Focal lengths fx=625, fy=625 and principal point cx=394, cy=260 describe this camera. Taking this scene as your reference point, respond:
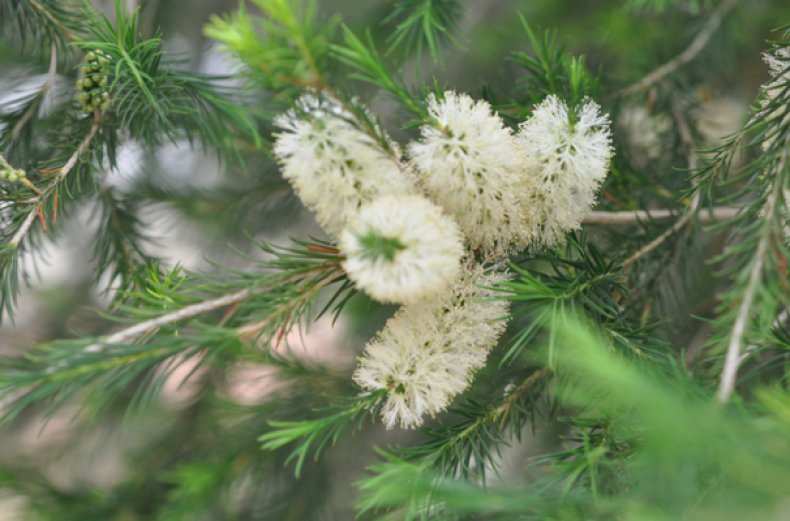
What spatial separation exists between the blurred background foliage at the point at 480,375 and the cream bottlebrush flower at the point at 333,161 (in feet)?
0.16

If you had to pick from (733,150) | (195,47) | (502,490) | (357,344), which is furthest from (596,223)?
(195,47)

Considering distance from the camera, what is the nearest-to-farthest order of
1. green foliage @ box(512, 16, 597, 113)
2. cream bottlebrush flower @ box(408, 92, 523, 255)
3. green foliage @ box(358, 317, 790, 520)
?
1. green foliage @ box(358, 317, 790, 520)
2. cream bottlebrush flower @ box(408, 92, 523, 255)
3. green foliage @ box(512, 16, 597, 113)

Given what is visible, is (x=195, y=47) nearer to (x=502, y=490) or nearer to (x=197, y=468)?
(x=197, y=468)

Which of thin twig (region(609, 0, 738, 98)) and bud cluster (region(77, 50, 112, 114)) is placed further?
thin twig (region(609, 0, 738, 98))

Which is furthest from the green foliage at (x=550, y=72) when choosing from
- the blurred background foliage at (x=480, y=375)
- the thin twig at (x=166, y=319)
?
the thin twig at (x=166, y=319)

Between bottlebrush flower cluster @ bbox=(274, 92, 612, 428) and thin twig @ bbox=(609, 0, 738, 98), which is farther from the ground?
thin twig @ bbox=(609, 0, 738, 98)

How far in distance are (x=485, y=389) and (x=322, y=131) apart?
0.91 ft

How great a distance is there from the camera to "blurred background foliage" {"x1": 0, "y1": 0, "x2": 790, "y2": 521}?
27 cm

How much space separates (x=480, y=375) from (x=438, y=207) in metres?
0.21

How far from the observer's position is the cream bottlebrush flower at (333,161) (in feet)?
1.05

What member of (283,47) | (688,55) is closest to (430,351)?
(283,47)

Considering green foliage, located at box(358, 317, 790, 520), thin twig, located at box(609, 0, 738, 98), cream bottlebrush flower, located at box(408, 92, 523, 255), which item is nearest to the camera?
green foliage, located at box(358, 317, 790, 520)

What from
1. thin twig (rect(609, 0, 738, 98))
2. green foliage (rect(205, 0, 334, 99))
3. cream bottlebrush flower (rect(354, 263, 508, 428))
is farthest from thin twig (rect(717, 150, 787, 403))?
thin twig (rect(609, 0, 738, 98))

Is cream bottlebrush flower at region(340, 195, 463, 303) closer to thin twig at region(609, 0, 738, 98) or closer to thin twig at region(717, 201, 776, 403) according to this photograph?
A: thin twig at region(717, 201, 776, 403)
